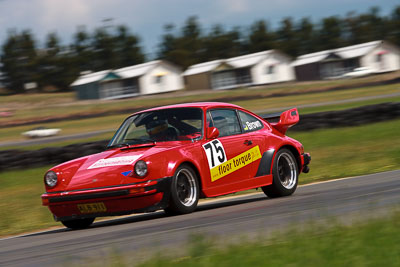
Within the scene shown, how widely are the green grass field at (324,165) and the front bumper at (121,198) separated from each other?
1.58 m

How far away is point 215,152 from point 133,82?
69.2 meters

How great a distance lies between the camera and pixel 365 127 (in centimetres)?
1947

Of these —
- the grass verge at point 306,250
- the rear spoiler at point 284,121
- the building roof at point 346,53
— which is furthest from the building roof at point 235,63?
the grass verge at point 306,250

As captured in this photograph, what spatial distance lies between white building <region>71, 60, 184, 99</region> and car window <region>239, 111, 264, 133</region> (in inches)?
2620

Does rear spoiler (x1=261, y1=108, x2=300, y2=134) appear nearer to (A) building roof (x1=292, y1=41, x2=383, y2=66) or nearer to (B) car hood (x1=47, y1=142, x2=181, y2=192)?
(B) car hood (x1=47, y1=142, x2=181, y2=192)

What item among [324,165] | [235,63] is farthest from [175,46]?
[324,165]

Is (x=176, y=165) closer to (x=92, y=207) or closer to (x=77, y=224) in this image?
(x=92, y=207)

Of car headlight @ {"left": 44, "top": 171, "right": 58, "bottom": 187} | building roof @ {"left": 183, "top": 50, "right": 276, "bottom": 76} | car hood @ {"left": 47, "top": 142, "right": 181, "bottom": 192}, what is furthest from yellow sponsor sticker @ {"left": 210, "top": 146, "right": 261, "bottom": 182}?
building roof @ {"left": 183, "top": 50, "right": 276, "bottom": 76}

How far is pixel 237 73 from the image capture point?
266 ft

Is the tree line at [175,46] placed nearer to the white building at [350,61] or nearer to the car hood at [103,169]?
the white building at [350,61]

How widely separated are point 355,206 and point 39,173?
31.9ft

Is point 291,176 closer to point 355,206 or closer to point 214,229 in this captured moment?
point 355,206

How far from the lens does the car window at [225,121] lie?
27.4 feet

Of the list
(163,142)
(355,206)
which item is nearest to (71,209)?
(163,142)
